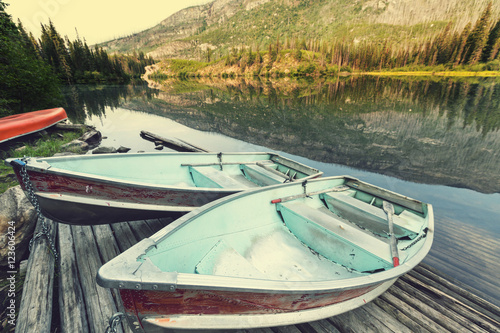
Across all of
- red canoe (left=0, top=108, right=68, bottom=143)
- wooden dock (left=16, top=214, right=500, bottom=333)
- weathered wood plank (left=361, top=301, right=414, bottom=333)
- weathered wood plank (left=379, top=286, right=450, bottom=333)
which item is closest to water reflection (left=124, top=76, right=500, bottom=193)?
wooden dock (left=16, top=214, right=500, bottom=333)

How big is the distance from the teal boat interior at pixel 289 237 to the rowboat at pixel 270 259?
0.02 m

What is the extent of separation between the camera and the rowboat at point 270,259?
181 cm

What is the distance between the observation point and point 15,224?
404cm

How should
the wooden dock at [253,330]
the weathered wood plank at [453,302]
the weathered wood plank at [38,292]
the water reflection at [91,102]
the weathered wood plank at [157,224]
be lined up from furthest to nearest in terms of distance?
the water reflection at [91,102] → the weathered wood plank at [157,224] → the weathered wood plank at [453,302] → the wooden dock at [253,330] → the weathered wood plank at [38,292]

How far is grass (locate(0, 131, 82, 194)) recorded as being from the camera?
268 inches

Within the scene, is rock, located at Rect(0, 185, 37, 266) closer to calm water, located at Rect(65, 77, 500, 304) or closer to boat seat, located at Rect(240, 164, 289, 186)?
boat seat, located at Rect(240, 164, 289, 186)

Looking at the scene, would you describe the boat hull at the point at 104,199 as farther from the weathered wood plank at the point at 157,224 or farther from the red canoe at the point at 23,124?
the red canoe at the point at 23,124

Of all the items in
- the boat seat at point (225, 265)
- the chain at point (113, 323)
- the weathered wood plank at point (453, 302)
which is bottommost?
the weathered wood plank at point (453, 302)

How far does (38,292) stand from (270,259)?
3.54m

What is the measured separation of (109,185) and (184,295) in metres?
3.08

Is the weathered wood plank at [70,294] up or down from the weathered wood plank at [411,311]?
up

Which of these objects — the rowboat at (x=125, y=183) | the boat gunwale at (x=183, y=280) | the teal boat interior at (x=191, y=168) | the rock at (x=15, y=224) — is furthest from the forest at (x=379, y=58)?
the rock at (x=15, y=224)

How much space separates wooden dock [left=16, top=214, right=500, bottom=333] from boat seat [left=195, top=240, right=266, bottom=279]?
31.1 inches

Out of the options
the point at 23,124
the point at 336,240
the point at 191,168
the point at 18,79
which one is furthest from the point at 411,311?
the point at 18,79
